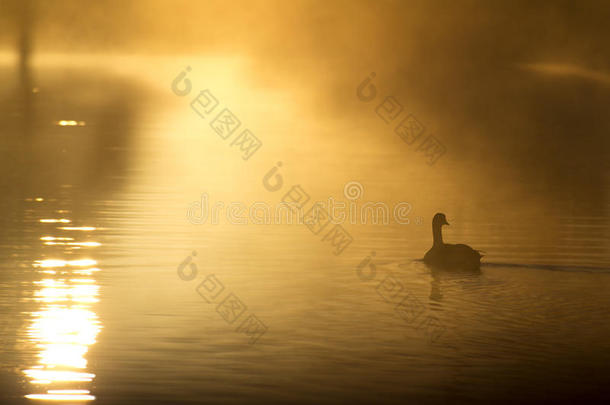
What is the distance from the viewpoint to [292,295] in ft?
62.0

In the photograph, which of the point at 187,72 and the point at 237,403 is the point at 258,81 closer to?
the point at 187,72

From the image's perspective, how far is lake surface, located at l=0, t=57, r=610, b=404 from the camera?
13.5m

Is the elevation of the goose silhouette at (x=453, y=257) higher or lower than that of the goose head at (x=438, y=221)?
lower

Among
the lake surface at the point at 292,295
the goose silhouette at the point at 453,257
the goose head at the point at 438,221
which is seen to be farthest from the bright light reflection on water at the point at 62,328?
the goose head at the point at 438,221

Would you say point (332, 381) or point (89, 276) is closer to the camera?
point (332, 381)

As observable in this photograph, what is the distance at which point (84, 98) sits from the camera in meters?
132

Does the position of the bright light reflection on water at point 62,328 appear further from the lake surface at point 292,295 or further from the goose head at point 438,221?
the goose head at point 438,221

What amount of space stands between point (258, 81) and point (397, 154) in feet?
326

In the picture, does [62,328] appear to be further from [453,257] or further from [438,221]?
[438,221]

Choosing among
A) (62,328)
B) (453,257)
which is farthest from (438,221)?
(62,328)

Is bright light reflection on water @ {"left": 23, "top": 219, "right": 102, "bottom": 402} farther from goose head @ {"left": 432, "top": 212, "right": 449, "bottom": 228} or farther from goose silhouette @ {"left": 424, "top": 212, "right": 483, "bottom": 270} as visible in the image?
goose head @ {"left": 432, "top": 212, "right": 449, "bottom": 228}

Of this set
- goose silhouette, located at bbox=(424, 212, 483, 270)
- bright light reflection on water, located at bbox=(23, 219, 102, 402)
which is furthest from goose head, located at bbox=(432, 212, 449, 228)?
bright light reflection on water, located at bbox=(23, 219, 102, 402)

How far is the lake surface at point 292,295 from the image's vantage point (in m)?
13.5

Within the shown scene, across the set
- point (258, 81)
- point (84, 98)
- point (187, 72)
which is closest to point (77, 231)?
point (84, 98)
